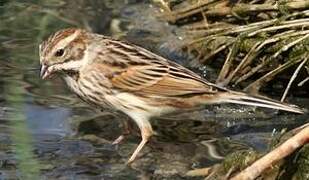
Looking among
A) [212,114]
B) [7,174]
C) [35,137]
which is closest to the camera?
[7,174]

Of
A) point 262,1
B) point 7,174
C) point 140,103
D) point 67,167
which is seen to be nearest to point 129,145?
point 140,103

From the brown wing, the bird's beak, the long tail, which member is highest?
the bird's beak

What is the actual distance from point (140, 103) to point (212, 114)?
70 cm

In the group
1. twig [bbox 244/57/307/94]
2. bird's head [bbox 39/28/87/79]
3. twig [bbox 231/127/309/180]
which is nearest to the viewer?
twig [bbox 231/127/309/180]

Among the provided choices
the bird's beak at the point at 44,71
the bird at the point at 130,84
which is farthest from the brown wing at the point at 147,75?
the bird's beak at the point at 44,71

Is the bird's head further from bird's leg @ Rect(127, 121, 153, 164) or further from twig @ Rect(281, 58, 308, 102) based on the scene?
twig @ Rect(281, 58, 308, 102)

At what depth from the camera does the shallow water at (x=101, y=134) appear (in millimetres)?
6387

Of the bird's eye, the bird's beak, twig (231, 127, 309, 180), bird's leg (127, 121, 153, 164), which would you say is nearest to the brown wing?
bird's leg (127, 121, 153, 164)

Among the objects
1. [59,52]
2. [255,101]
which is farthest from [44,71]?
[255,101]

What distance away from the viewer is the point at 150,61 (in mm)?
7316

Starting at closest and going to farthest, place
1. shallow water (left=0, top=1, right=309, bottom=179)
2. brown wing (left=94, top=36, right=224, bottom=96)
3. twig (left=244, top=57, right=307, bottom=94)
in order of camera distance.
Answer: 1. shallow water (left=0, top=1, right=309, bottom=179)
2. brown wing (left=94, top=36, right=224, bottom=96)
3. twig (left=244, top=57, right=307, bottom=94)

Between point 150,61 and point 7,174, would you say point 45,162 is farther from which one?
point 150,61

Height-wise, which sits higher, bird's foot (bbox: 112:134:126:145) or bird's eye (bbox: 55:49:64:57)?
bird's eye (bbox: 55:49:64:57)

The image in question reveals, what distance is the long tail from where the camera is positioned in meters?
6.76
